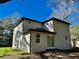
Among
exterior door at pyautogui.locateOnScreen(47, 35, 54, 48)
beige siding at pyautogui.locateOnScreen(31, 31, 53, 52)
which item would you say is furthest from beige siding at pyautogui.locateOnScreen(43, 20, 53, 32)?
beige siding at pyautogui.locateOnScreen(31, 31, 53, 52)

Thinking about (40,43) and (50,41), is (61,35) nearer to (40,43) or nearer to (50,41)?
(50,41)

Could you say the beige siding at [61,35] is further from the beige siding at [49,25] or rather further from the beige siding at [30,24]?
the beige siding at [30,24]

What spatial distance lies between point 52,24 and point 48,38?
2.74m

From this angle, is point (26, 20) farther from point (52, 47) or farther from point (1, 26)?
point (1, 26)

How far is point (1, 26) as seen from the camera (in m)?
34.6

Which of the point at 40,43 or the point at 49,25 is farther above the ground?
the point at 49,25

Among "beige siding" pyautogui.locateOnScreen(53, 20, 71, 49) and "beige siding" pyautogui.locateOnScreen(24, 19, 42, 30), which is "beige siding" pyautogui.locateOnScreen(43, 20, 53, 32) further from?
"beige siding" pyautogui.locateOnScreen(24, 19, 42, 30)

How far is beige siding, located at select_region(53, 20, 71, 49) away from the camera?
63.2ft

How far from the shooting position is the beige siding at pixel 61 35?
63.2 ft

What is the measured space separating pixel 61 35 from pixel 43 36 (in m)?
4.54

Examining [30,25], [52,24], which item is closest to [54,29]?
[52,24]

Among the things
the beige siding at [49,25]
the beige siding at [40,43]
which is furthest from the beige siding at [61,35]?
the beige siding at [40,43]

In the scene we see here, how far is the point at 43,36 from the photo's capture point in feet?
55.6

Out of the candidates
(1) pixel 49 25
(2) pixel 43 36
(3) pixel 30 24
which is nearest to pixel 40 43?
(2) pixel 43 36
